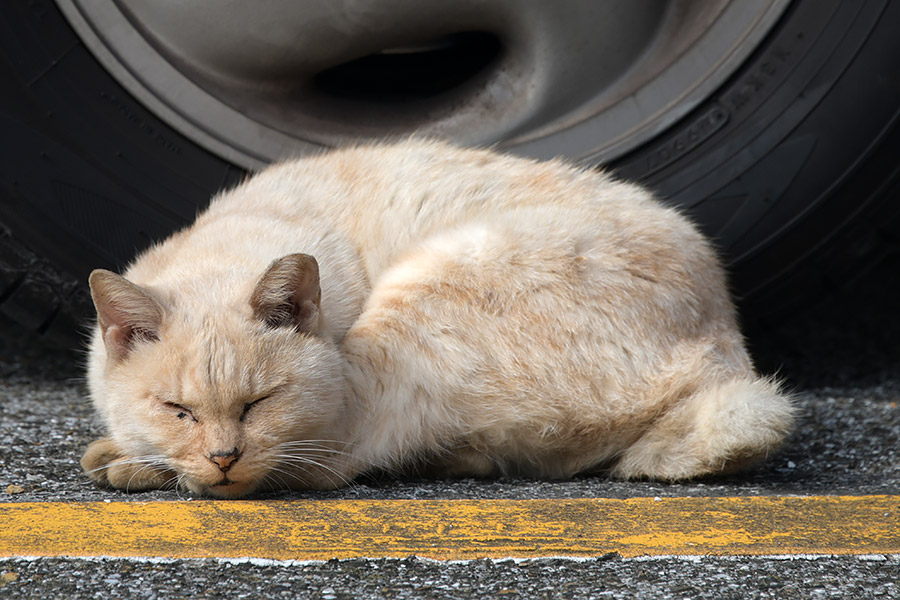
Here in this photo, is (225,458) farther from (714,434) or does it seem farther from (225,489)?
(714,434)

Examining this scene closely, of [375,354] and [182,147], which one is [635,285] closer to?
[375,354]

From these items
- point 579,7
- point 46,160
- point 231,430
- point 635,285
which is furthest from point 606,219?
point 46,160

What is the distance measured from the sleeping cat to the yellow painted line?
0.17 metres

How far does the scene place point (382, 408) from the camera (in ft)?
8.45

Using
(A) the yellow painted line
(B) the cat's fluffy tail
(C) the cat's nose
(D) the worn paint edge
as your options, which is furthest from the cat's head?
(B) the cat's fluffy tail

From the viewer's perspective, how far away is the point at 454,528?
7.04ft

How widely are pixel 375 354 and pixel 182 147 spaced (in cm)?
117

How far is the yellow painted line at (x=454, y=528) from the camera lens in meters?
2.02

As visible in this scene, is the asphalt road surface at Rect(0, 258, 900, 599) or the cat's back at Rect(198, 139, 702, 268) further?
the cat's back at Rect(198, 139, 702, 268)

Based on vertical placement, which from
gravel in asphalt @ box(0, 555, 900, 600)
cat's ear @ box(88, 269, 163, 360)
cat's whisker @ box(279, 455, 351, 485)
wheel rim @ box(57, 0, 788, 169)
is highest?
wheel rim @ box(57, 0, 788, 169)

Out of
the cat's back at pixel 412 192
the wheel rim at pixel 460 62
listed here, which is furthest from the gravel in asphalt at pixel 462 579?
the wheel rim at pixel 460 62

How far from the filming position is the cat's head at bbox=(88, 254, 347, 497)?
227cm

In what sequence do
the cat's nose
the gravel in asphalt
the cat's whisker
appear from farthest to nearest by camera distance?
1. the cat's whisker
2. the cat's nose
3. the gravel in asphalt

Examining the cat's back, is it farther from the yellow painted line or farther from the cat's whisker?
the yellow painted line
